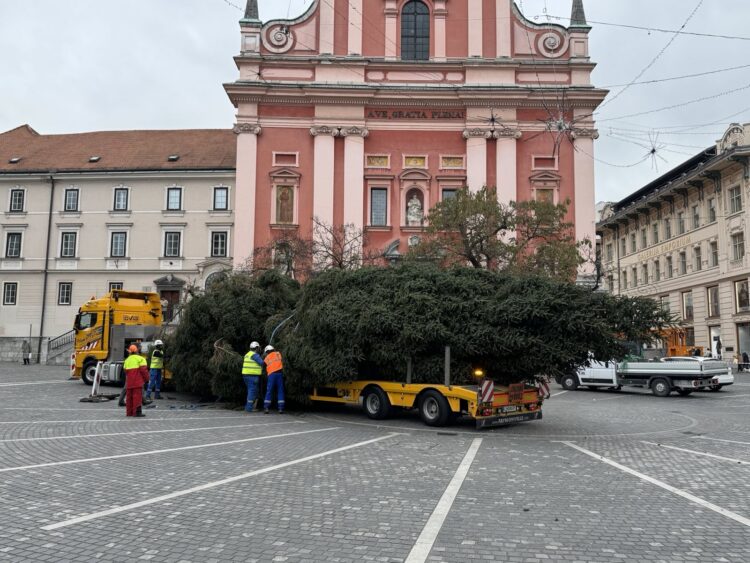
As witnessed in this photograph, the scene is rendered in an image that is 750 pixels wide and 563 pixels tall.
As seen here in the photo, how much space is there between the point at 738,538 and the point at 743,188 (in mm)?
41649

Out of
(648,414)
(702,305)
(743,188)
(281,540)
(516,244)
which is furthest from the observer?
(702,305)

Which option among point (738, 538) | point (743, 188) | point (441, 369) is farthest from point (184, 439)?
point (743, 188)

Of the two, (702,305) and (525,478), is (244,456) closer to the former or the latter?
(525,478)

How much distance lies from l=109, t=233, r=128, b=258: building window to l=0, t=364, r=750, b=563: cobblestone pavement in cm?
3492

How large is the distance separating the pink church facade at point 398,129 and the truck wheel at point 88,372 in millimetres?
13786

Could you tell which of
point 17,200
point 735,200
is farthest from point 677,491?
point 17,200

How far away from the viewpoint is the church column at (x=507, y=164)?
37.8 meters

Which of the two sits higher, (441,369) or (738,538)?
(441,369)

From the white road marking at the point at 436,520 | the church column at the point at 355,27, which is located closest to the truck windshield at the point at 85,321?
the white road marking at the point at 436,520

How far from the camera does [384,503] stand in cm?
709

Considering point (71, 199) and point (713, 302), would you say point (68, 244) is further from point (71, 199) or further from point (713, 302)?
point (713, 302)

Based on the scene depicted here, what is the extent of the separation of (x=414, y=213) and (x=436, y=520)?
1271 inches

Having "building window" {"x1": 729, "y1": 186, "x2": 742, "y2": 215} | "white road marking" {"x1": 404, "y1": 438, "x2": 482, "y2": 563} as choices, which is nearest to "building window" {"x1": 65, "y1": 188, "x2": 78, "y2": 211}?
"building window" {"x1": 729, "y1": 186, "x2": 742, "y2": 215}

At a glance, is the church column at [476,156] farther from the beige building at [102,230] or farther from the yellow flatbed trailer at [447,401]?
the yellow flatbed trailer at [447,401]
